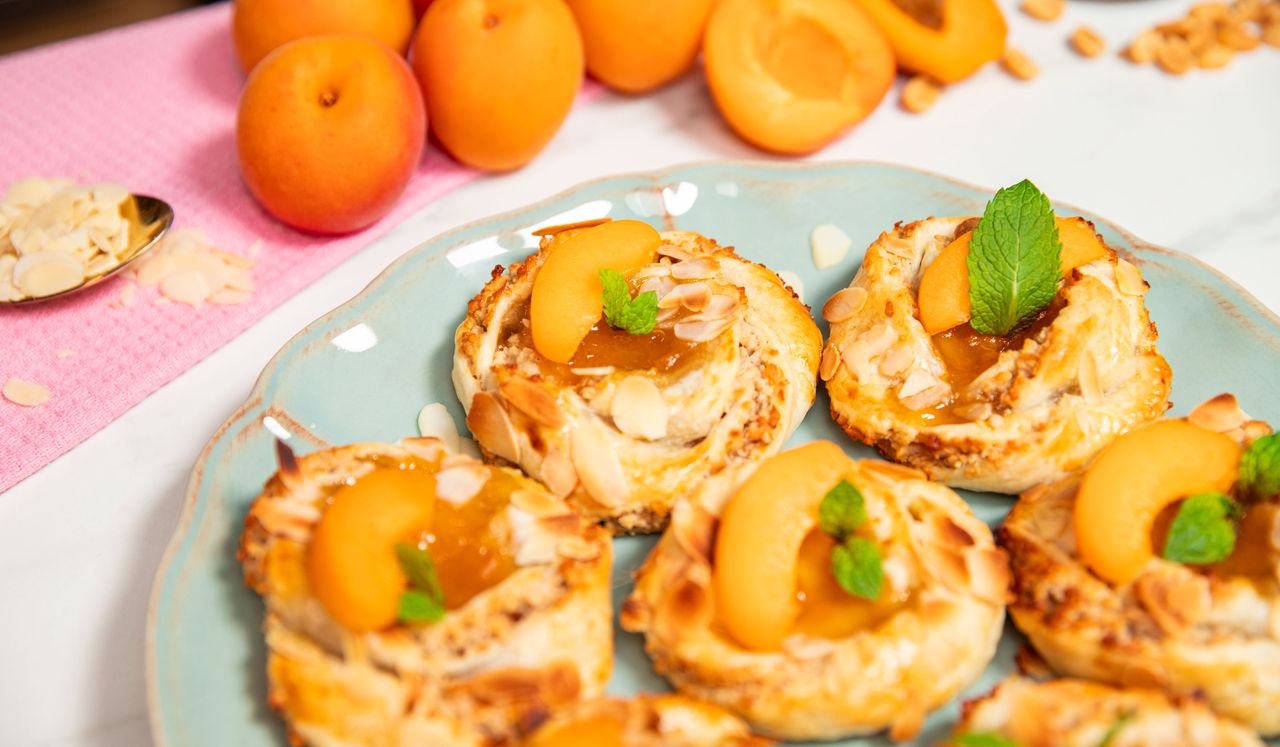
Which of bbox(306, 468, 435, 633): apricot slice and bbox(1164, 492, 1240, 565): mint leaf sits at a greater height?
bbox(1164, 492, 1240, 565): mint leaf

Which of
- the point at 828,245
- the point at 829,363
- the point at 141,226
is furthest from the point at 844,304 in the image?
the point at 141,226

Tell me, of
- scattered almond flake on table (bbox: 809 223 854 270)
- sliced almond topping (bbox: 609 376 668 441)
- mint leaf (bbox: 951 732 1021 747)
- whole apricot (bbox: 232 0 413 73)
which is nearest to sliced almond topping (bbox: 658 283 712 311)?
sliced almond topping (bbox: 609 376 668 441)

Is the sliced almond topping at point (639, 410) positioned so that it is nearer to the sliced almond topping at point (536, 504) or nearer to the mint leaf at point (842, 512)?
the sliced almond topping at point (536, 504)

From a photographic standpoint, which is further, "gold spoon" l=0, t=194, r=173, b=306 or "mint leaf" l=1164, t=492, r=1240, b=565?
"gold spoon" l=0, t=194, r=173, b=306

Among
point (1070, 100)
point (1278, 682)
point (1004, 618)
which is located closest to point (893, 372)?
point (1004, 618)

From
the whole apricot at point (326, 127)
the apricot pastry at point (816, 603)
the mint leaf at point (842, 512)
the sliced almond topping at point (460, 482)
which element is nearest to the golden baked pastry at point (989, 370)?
the apricot pastry at point (816, 603)

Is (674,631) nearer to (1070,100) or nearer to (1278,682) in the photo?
(1278,682)

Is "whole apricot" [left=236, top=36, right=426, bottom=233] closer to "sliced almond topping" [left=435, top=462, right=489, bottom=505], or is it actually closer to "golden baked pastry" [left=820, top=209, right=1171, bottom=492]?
"sliced almond topping" [left=435, top=462, right=489, bottom=505]
